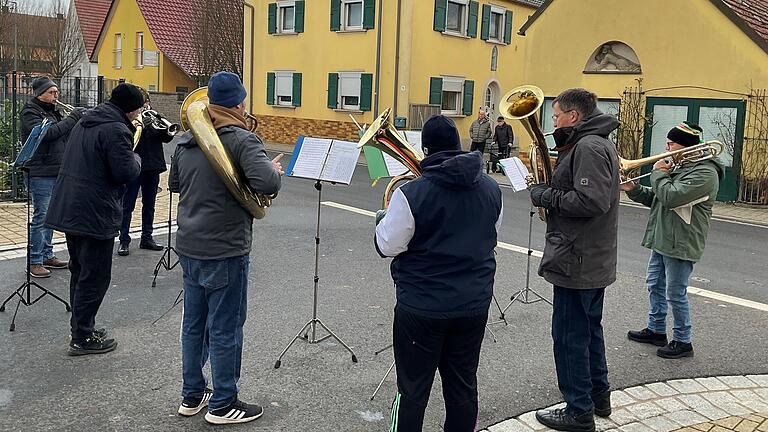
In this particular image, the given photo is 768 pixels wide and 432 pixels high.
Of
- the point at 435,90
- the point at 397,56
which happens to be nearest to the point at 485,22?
the point at 435,90

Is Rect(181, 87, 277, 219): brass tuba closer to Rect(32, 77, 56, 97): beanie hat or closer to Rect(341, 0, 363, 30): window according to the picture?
Rect(32, 77, 56, 97): beanie hat

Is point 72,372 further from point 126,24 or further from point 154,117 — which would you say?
point 126,24

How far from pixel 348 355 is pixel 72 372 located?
1.96 meters

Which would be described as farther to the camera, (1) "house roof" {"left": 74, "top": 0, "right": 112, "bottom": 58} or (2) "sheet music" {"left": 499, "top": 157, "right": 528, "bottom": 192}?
(1) "house roof" {"left": 74, "top": 0, "right": 112, "bottom": 58}

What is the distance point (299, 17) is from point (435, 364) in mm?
25212

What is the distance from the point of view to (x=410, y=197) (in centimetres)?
362

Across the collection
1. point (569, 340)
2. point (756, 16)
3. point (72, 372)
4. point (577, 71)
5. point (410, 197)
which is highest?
point (756, 16)

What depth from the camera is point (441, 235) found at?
3641 mm

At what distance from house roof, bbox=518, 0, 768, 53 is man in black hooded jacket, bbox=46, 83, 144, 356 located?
13912 millimetres

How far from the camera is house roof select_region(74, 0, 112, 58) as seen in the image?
4250 centimetres

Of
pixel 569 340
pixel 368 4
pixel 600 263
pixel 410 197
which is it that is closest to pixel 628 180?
pixel 600 263

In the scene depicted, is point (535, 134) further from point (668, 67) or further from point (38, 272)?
point (668, 67)

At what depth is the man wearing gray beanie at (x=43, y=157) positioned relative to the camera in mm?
7398

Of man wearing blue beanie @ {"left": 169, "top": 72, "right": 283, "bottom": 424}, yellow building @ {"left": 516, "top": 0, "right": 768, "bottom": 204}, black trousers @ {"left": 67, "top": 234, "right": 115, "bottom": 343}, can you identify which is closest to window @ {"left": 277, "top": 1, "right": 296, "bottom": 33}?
yellow building @ {"left": 516, "top": 0, "right": 768, "bottom": 204}
